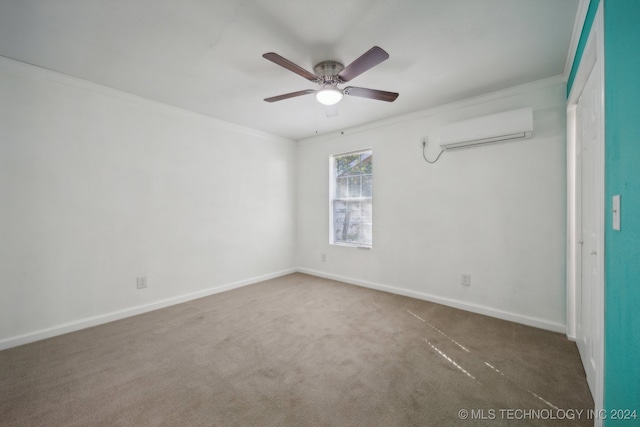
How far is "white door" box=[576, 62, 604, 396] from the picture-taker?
5.56 ft

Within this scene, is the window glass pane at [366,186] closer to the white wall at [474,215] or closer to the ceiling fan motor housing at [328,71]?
the white wall at [474,215]

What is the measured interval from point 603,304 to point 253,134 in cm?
422

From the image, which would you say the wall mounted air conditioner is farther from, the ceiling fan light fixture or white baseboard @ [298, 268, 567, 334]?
white baseboard @ [298, 268, 567, 334]

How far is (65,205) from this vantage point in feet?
8.50

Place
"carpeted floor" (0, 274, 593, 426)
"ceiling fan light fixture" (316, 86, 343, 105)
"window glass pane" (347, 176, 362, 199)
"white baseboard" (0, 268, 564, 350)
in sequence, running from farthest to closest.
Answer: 1. "window glass pane" (347, 176, 362, 199)
2. "white baseboard" (0, 268, 564, 350)
3. "ceiling fan light fixture" (316, 86, 343, 105)
4. "carpeted floor" (0, 274, 593, 426)

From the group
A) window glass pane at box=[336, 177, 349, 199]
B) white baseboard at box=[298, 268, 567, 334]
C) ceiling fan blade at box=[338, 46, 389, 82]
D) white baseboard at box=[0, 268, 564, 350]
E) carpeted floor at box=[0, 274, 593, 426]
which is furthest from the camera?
window glass pane at box=[336, 177, 349, 199]

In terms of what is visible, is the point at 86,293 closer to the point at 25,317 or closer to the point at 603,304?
the point at 25,317

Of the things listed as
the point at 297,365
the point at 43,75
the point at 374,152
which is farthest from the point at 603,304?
the point at 43,75

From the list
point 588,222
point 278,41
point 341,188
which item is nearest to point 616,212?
point 588,222

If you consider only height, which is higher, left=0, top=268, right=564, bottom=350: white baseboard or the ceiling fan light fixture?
the ceiling fan light fixture

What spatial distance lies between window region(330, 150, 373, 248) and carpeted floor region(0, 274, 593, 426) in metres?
1.52

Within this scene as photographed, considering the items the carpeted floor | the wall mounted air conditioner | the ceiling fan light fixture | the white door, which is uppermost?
the ceiling fan light fixture

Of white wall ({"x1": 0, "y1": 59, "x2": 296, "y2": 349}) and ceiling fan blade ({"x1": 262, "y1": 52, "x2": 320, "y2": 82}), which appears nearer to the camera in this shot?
ceiling fan blade ({"x1": 262, "y1": 52, "x2": 320, "y2": 82})

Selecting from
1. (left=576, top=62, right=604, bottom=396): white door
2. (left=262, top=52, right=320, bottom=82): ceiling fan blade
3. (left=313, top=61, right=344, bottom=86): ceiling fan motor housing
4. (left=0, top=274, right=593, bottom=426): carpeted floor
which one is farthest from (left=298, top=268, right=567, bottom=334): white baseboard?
(left=262, top=52, right=320, bottom=82): ceiling fan blade
